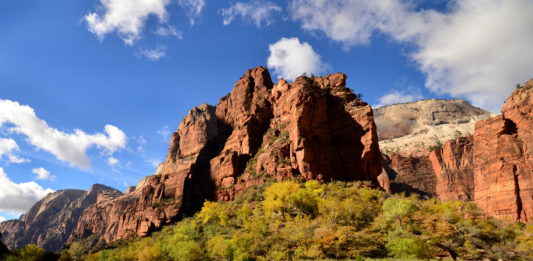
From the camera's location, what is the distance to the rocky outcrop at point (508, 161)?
234 ft

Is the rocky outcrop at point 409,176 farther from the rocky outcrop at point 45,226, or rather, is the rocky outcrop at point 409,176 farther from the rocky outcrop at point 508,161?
the rocky outcrop at point 45,226

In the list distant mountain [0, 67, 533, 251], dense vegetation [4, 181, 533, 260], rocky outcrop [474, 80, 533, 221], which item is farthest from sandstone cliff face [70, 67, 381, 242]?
rocky outcrop [474, 80, 533, 221]

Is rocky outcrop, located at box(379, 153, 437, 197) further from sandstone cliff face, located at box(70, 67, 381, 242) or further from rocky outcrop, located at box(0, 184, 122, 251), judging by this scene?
rocky outcrop, located at box(0, 184, 122, 251)

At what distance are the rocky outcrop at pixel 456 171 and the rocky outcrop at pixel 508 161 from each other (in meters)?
21.5

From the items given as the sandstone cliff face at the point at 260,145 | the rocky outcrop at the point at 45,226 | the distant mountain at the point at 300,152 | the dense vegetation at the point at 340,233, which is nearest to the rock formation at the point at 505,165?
the distant mountain at the point at 300,152

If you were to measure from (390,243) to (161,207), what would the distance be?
58.1 m

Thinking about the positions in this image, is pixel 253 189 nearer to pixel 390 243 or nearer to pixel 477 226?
pixel 390 243

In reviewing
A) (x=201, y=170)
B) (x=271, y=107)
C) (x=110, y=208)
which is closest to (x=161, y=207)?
(x=201, y=170)

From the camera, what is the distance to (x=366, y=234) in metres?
39.0

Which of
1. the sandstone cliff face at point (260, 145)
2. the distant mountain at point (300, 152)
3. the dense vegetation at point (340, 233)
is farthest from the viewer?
the distant mountain at point (300, 152)

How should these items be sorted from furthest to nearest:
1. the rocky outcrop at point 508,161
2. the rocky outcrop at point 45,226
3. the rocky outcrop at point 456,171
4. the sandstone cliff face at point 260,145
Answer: the rocky outcrop at point 45,226 → the rocky outcrop at point 456,171 → the rocky outcrop at point 508,161 → the sandstone cliff face at point 260,145

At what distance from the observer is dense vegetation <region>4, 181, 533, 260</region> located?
37.2 m

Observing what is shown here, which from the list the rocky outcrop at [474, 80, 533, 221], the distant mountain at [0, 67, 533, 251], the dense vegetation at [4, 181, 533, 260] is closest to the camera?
the dense vegetation at [4, 181, 533, 260]

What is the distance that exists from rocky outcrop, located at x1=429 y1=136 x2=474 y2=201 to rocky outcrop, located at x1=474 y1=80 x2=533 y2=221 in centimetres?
2150
